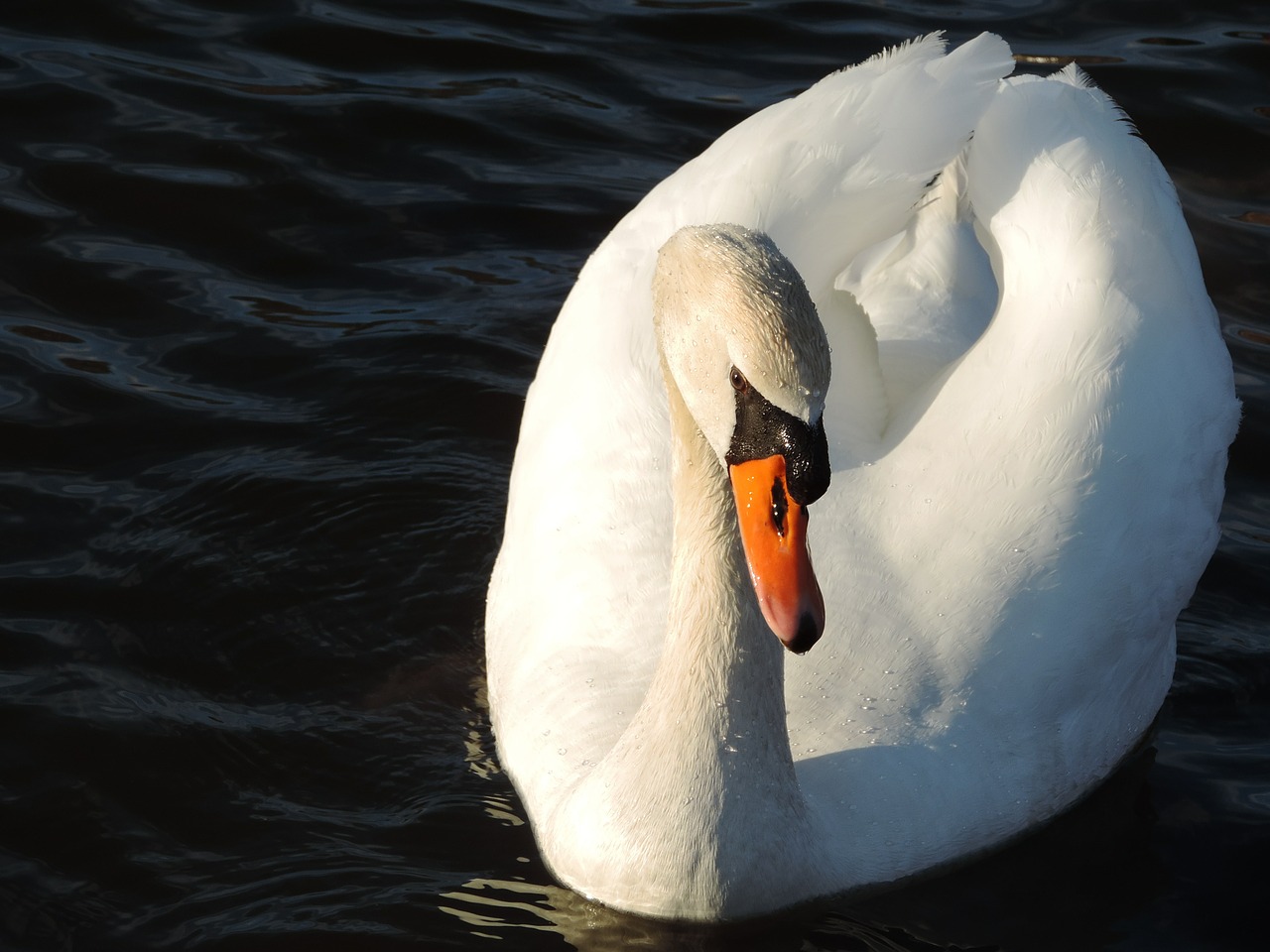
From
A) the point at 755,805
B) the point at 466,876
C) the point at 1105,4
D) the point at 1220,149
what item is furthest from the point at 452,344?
the point at 1105,4

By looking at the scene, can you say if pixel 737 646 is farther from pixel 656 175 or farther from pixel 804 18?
pixel 804 18

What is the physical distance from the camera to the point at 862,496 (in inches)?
211

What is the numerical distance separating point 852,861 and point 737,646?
73 cm

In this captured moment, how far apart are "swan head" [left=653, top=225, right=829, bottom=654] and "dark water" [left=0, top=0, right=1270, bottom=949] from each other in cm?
121

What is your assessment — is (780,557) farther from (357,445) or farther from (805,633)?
(357,445)

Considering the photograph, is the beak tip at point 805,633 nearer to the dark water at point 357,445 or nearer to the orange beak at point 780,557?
the orange beak at point 780,557

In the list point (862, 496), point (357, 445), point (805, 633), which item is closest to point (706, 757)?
point (805, 633)

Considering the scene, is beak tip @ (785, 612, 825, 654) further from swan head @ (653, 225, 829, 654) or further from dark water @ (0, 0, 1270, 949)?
dark water @ (0, 0, 1270, 949)

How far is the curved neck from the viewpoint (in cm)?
456

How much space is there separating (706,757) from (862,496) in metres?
1.09

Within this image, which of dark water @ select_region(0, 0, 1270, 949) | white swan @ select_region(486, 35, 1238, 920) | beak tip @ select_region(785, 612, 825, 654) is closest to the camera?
beak tip @ select_region(785, 612, 825, 654)

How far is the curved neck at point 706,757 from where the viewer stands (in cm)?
456

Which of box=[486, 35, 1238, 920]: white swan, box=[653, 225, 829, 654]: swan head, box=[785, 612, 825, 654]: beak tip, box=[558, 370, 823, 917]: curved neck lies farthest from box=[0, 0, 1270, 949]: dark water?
box=[653, 225, 829, 654]: swan head

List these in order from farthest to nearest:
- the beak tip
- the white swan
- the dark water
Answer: the dark water, the white swan, the beak tip
